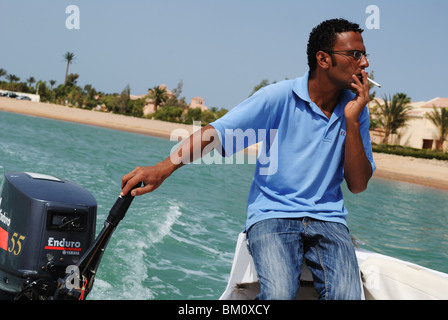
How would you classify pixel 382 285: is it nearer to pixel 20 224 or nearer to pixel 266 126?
pixel 266 126

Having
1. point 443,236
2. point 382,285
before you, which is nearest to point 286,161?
point 382,285

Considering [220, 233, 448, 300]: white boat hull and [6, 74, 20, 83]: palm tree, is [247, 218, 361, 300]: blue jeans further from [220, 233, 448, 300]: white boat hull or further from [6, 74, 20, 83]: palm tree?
[6, 74, 20, 83]: palm tree

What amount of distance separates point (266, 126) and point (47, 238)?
1.20 m

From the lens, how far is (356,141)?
81.4 inches

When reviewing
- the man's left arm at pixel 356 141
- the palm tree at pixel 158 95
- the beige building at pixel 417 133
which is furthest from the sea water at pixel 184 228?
the palm tree at pixel 158 95

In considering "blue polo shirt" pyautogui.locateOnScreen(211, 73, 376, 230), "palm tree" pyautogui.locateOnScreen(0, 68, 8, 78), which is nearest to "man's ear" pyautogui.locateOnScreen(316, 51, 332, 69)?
"blue polo shirt" pyautogui.locateOnScreen(211, 73, 376, 230)

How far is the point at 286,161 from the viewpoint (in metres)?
2.07

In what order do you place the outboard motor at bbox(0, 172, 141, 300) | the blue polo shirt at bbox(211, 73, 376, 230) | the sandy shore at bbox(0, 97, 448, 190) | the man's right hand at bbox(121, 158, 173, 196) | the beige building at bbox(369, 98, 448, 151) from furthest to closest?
the beige building at bbox(369, 98, 448, 151), the sandy shore at bbox(0, 97, 448, 190), the outboard motor at bbox(0, 172, 141, 300), the blue polo shirt at bbox(211, 73, 376, 230), the man's right hand at bbox(121, 158, 173, 196)

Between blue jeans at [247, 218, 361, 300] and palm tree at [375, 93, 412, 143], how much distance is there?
142 ft

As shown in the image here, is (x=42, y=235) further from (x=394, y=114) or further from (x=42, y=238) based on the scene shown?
(x=394, y=114)

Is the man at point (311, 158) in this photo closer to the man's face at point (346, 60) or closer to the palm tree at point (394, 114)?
the man's face at point (346, 60)

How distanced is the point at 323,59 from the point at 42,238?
1.57 m

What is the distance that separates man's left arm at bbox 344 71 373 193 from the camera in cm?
206

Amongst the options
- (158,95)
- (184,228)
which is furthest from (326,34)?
(158,95)
